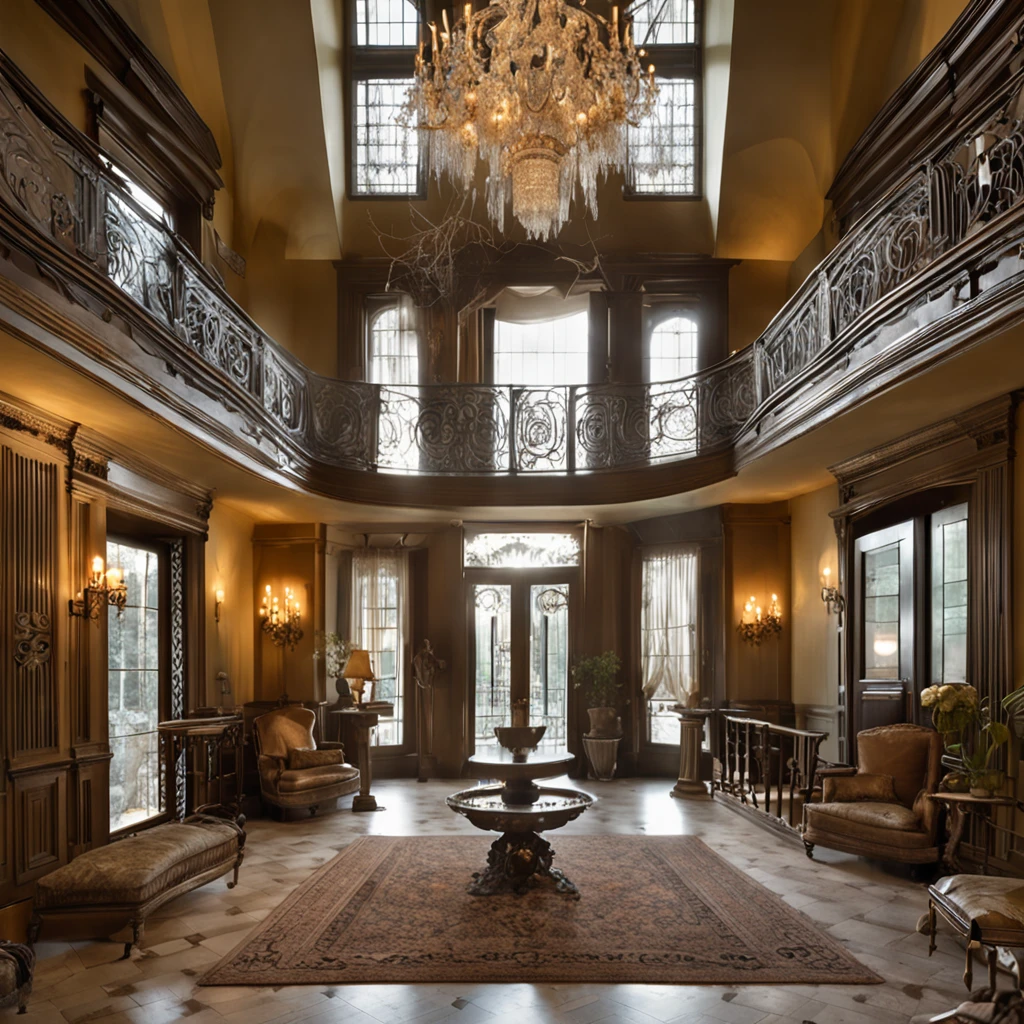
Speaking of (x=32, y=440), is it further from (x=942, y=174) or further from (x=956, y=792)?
(x=956, y=792)

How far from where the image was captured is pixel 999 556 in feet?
21.3

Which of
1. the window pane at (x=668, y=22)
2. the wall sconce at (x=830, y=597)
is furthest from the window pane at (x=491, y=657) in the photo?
the window pane at (x=668, y=22)

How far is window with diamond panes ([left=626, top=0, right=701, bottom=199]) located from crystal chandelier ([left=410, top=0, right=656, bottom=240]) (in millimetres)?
4694

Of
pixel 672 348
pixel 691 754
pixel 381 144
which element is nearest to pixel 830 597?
pixel 691 754

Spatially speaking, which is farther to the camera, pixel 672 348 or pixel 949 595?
pixel 672 348

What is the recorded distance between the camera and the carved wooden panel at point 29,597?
240 inches

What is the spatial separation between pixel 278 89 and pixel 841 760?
9202 mm

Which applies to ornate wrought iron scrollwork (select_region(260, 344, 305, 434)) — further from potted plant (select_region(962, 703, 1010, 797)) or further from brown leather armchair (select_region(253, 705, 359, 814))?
potted plant (select_region(962, 703, 1010, 797))

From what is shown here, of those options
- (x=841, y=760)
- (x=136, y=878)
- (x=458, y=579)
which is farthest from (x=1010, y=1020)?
(x=458, y=579)

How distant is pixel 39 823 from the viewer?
20.7 feet

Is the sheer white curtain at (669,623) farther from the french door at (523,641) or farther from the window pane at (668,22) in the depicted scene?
the window pane at (668,22)

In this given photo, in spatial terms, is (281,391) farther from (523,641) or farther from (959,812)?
(959,812)

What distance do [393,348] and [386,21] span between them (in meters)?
4.07

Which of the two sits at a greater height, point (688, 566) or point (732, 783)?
point (688, 566)
